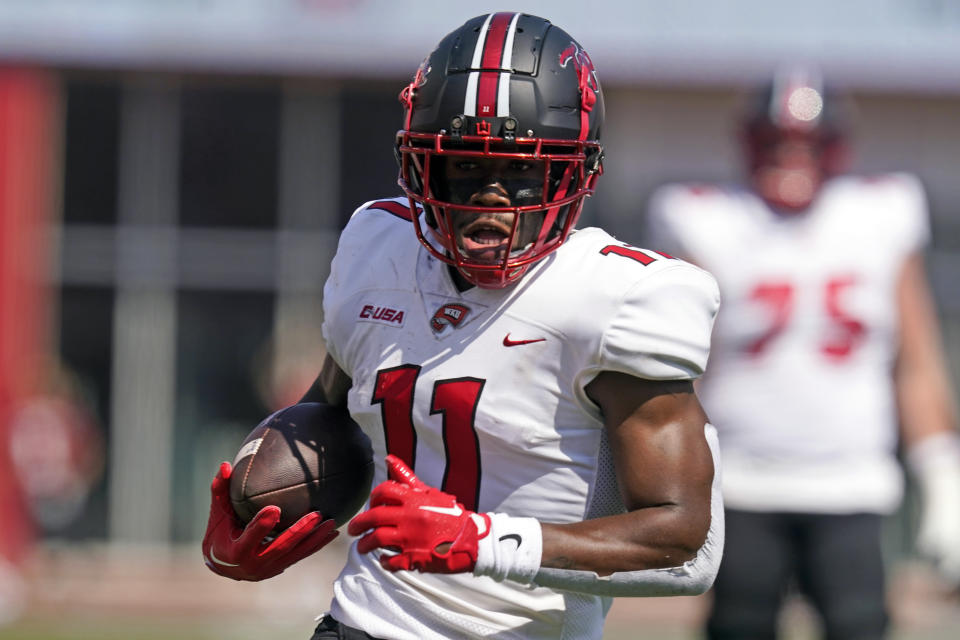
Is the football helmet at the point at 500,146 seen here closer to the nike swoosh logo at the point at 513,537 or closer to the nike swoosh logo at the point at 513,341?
the nike swoosh logo at the point at 513,341

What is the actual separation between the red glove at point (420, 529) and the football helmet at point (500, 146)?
1.31 ft

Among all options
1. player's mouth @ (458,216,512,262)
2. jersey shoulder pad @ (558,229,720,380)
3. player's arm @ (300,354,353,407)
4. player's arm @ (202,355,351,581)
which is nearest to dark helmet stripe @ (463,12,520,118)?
player's mouth @ (458,216,512,262)

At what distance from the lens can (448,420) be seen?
245 centimetres

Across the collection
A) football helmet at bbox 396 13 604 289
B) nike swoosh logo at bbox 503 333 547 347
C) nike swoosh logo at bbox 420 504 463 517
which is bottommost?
nike swoosh logo at bbox 420 504 463 517

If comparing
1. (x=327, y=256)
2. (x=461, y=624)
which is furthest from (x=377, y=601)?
(x=327, y=256)

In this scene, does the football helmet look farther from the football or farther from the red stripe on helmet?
the football

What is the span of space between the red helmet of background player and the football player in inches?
76.4

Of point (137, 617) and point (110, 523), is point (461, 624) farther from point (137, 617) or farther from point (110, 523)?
point (110, 523)

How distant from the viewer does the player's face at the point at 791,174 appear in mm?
4438

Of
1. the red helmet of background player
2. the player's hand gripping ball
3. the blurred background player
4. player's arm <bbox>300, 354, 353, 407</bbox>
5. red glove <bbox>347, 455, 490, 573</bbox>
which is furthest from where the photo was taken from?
the red helmet of background player

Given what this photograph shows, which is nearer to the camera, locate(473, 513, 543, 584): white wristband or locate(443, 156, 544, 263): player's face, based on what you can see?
locate(473, 513, 543, 584): white wristband

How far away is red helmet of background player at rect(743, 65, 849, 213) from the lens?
4438 mm

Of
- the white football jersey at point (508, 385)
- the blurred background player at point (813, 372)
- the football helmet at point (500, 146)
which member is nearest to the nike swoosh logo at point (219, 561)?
the white football jersey at point (508, 385)

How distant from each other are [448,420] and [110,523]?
962 centimetres
